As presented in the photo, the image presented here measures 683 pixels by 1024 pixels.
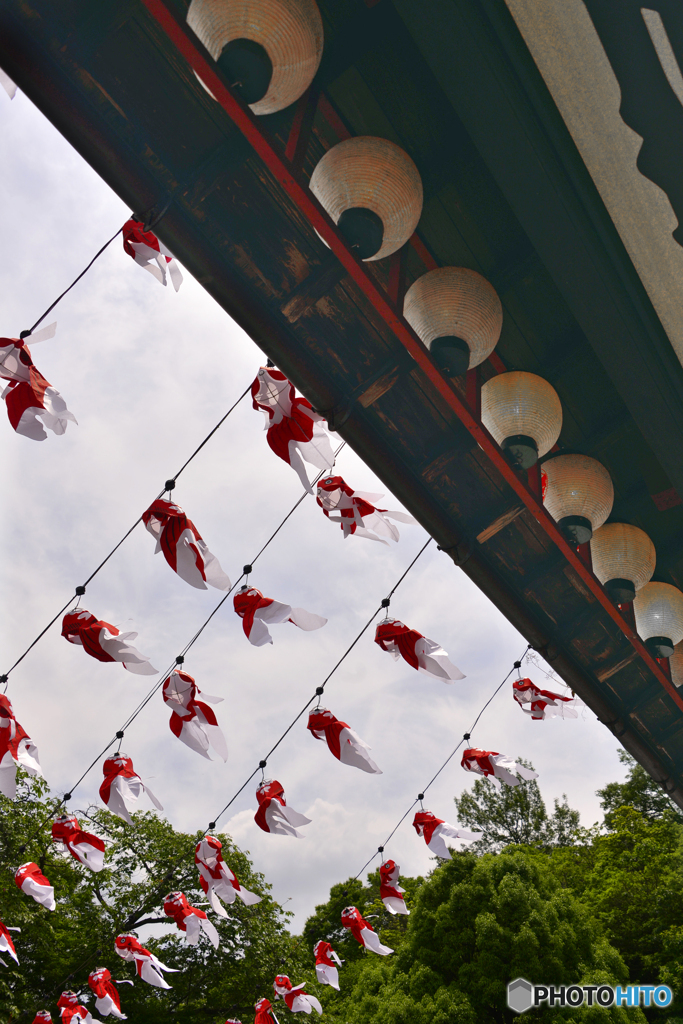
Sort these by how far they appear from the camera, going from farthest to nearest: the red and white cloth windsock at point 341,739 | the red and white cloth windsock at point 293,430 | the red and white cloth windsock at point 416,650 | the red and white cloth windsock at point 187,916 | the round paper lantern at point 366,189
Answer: the red and white cloth windsock at point 187,916 → the red and white cloth windsock at point 341,739 → the red and white cloth windsock at point 416,650 → the red and white cloth windsock at point 293,430 → the round paper lantern at point 366,189

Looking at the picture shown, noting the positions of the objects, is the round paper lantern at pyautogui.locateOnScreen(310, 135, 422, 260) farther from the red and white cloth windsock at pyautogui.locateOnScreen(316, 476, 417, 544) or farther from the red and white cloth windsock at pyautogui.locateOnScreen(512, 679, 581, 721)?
the red and white cloth windsock at pyautogui.locateOnScreen(512, 679, 581, 721)

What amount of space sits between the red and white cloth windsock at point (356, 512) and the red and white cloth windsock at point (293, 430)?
479mm

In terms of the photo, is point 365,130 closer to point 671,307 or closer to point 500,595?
point 671,307

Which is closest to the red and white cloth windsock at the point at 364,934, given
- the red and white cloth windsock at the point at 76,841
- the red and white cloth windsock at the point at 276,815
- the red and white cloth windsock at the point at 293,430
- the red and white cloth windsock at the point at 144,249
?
the red and white cloth windsock at the point at 276,815

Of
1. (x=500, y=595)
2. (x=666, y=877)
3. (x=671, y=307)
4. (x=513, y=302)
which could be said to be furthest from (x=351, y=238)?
(x=666, y=877)

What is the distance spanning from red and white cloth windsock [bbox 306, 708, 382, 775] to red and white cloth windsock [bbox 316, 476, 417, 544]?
4.88 feet

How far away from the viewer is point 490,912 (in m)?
9.54

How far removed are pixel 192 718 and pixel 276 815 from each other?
1.40 metres

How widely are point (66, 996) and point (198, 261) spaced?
972cm

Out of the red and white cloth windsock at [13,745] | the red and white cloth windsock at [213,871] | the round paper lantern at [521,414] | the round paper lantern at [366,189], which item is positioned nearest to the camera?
the round paper lantern at [366,189]

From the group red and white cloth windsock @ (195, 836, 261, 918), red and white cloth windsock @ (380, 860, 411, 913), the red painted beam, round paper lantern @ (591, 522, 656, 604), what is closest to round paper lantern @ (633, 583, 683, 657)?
round paper lantern @ (591, 522, 656, 604)

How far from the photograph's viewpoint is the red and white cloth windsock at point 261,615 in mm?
3088

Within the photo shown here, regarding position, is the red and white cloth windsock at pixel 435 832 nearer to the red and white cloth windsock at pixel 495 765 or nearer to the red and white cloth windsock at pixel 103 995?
the red and white cloth windsock at pixel 495 765

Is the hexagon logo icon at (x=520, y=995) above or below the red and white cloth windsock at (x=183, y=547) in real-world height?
above
